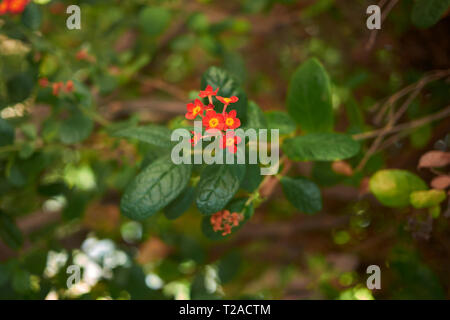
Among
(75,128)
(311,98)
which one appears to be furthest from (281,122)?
(75,128)

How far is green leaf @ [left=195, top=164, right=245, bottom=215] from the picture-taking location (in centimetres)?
57

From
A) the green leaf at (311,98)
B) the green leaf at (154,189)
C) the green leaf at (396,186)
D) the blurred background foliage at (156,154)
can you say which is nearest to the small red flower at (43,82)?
the blurred background foliage at (156,154)

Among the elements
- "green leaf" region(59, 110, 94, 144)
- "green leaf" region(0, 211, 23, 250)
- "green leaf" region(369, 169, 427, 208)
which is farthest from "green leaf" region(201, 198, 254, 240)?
"green leaf" region(0, 211, 23, 250)

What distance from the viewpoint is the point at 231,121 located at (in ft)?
1.88

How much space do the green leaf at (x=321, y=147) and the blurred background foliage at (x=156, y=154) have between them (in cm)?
16

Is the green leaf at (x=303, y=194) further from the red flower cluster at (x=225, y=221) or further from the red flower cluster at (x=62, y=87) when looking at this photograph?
the red flower cluster at (x=62, y=87)

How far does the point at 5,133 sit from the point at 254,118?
1.57 feet

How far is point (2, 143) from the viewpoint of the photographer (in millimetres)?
780

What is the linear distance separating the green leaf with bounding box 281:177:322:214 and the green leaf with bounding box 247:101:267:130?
0.43 ft

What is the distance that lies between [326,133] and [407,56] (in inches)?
20.0

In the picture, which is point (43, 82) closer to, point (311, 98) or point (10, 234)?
point (10, 234)

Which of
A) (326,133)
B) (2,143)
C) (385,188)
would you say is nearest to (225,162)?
(326,133)

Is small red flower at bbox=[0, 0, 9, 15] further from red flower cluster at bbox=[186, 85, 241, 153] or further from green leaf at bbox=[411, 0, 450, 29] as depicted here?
green leaf at bbox=[411, 0, 450, 29]

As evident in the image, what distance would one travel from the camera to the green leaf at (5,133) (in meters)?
0.76
